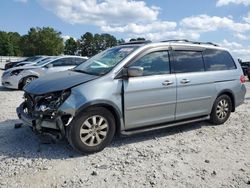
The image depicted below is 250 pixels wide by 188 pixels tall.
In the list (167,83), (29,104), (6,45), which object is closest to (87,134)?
(29,104)

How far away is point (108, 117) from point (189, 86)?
1.93m

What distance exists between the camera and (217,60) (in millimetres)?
7191

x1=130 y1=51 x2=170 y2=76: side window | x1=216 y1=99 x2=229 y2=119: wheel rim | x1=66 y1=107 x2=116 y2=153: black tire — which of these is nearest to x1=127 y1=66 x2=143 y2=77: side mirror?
x1=130 y1=51 x2=170 y2=76: side window

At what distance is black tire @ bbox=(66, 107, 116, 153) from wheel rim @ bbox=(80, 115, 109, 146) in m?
0.02

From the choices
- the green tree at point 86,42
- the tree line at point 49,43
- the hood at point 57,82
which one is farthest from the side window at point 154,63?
the green tree at point 86,42

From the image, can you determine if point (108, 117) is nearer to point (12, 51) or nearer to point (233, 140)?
point (233, 140)

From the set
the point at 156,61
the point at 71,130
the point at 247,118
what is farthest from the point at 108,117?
the point at 247,118

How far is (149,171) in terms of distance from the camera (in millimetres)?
4609

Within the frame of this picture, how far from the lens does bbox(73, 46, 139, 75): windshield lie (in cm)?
564

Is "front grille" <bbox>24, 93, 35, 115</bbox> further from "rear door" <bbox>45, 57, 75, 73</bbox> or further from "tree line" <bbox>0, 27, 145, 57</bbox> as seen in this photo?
"tree line" <bbox>0, 27, 145, 57</bbox>

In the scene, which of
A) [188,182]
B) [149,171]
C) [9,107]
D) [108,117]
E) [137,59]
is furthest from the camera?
[9,107]

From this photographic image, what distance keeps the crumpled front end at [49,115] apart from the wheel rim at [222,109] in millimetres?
3683

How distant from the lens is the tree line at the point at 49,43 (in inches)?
2904

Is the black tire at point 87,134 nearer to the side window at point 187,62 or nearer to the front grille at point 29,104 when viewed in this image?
the front grille at point 29,104
